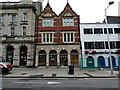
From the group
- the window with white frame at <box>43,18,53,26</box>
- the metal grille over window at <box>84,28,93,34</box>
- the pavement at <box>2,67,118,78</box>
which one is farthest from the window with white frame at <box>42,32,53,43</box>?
the pavement at <box>2,67,118,78</box>

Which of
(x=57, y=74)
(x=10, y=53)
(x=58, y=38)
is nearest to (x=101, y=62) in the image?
(x=58, y=38)

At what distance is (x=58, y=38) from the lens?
23.4 meters

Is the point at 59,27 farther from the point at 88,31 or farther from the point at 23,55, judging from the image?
the point at 23,55

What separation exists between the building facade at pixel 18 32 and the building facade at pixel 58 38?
1732 millimetres

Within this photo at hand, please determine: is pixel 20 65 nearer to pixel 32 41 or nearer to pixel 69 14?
pixel 32 41

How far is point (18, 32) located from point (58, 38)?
8.89 metres

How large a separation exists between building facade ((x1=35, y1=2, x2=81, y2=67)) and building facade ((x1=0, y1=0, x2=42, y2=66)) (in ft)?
5.68

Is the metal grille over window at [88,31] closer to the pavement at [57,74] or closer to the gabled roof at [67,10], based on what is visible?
the gabled roof at [67,10]

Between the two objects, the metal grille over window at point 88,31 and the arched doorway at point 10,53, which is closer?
the arched doorway at point 10,53

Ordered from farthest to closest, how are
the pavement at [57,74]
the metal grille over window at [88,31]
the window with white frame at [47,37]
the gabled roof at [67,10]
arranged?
the gabled roof at [67,10] < the metal grille over window at [88,31] < the window with white frame at [47,37] < the pavement at [57,74]

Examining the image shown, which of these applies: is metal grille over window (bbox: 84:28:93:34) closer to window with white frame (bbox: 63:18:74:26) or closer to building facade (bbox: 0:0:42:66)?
window with white frame (bbox: 63:18:74:26)

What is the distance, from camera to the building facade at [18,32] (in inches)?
872

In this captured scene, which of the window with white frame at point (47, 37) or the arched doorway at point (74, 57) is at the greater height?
the window with white frame at point (47, 37)

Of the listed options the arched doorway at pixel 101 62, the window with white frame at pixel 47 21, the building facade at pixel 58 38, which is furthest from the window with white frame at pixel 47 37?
the arched doorway at pixel 101 62
